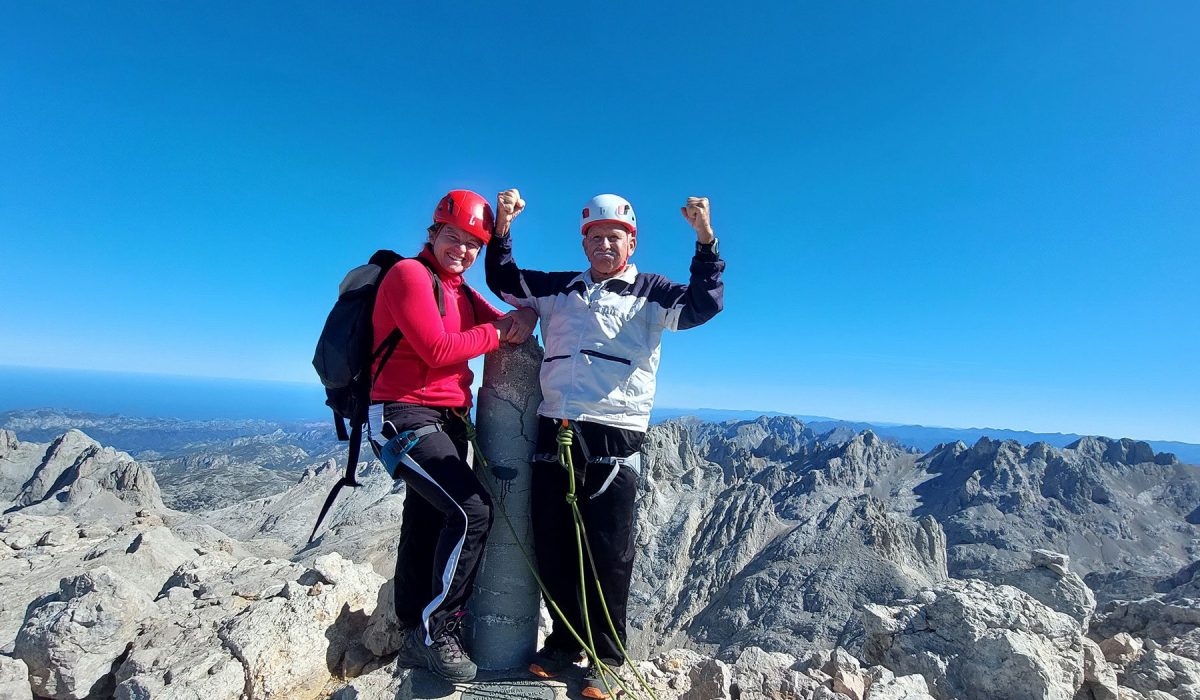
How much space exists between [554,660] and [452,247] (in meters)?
3.61

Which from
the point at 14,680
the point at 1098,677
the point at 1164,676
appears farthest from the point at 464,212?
the point at 1164,676

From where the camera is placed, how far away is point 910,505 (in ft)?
424

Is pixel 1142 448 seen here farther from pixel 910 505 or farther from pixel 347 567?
pixel 347 567

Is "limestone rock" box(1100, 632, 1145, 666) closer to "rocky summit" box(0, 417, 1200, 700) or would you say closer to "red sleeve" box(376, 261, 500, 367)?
"rocky summit" box(0, 417, 1200, 700)

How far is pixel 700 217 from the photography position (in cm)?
437

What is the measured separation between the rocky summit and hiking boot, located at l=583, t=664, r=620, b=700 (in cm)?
13

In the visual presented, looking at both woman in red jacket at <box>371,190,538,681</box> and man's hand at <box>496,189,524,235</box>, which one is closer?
woman in red jacket at <box>371,190,538,681</box>

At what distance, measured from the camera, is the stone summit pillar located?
4645 millimetres

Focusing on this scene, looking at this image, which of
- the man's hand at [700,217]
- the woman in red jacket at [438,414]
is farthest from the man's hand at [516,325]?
the man's hand at [700,217]

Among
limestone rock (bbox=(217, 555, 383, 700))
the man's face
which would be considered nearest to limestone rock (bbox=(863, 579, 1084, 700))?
A: the man's face

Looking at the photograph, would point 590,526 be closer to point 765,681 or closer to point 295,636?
point 765,681

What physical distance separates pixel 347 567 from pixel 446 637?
262 cm

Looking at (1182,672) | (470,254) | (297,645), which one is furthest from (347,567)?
(1182,672)

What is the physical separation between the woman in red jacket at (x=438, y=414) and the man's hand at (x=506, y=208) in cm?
22
